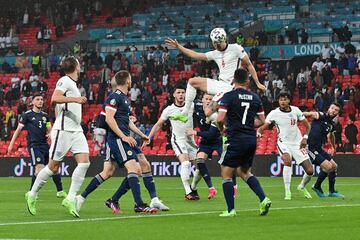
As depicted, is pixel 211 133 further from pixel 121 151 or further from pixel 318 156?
pixel 121 151

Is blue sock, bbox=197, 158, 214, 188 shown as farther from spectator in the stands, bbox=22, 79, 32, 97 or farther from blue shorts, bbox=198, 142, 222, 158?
spectator in the stands, bbox=22, 79, 32, 97

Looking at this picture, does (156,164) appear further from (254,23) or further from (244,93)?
(244,93)

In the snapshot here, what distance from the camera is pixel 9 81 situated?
4862 cm

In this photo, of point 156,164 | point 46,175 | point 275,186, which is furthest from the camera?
point 156,164

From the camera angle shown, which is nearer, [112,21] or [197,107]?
[197,107]

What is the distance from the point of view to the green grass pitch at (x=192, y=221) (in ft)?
40.3

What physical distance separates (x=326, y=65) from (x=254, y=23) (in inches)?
363

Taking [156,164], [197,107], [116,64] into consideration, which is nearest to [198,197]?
[197,107]

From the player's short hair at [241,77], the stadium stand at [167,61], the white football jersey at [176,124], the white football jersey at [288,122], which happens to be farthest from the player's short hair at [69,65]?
the stadium stand at [167,61]

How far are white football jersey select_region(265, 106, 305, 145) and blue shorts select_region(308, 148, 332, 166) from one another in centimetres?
43

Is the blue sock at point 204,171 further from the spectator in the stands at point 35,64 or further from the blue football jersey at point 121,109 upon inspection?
the spectator in the stands at point 35,64

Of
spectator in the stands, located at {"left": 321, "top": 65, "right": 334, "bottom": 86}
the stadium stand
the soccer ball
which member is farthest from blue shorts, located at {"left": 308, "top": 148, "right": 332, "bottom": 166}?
spectator in the stands, located at {"left": 321, "top": 65, "right": 334, "bottom": 86}

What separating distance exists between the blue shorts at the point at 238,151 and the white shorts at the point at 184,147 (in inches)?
260

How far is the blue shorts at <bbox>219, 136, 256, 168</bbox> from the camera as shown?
48.5 feet
